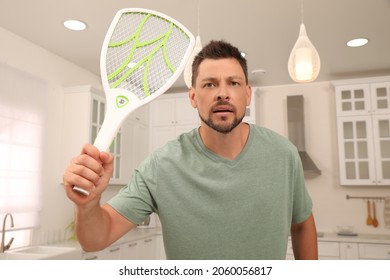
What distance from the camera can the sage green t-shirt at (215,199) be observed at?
87 cm

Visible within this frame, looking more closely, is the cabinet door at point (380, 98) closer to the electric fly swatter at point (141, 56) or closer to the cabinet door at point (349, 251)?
the cabinet door at point (349, 251)

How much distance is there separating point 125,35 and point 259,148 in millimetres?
449

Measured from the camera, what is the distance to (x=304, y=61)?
149 cm

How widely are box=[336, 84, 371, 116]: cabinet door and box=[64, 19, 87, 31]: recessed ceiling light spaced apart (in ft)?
7.31

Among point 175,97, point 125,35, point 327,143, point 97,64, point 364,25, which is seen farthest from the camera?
point 175,97

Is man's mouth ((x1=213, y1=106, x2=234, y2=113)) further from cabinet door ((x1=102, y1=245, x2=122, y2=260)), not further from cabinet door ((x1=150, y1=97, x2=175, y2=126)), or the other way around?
cabinet door ((x1=150, y1=97, x2=175, y2=126))

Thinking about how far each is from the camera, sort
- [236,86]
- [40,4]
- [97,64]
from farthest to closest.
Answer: [97,64]
[40,4]
[236,86]

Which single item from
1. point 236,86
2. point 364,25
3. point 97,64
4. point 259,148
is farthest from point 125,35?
point 97,64

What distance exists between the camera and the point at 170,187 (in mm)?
910

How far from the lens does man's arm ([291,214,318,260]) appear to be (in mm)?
975

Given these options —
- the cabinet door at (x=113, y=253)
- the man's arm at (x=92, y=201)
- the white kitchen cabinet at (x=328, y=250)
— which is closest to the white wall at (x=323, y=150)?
the white kitchen cabinet at (x=328, y=250)

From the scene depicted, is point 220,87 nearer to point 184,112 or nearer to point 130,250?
point 130,250

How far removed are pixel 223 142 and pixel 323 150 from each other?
285 centimetres
